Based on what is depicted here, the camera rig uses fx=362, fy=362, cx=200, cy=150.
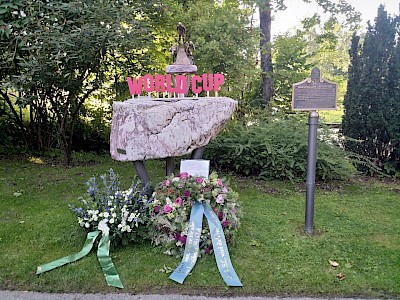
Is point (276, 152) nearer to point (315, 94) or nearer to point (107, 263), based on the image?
point (315, 94)

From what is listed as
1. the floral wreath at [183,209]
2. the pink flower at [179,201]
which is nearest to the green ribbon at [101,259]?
the floral wreath at [183,209]

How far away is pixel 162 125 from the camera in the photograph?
3.81 meters

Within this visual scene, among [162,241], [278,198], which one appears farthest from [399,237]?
[162,241]

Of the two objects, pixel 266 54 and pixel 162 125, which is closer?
pixel 162 125

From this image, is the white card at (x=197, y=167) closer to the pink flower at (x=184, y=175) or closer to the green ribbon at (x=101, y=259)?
the pink flower at (x=184, y=175)

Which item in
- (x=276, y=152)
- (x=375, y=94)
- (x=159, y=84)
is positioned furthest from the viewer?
(x=375, y=94)

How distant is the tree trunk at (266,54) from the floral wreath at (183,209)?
14.7 feet

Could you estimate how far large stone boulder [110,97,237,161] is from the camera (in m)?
3.73

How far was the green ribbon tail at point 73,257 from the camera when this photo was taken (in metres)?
2.86

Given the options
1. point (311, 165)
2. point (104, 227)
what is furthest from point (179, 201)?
point (311, 165)

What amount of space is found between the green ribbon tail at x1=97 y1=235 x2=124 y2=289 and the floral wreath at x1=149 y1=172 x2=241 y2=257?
1.33 ft

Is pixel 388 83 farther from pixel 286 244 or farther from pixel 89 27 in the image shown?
pixel 89 27

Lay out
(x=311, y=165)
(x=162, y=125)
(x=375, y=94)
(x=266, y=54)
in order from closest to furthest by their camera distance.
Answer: (x=311, y=165), (x=162, y=125), (x=375, y=94), (x=266, y=54)

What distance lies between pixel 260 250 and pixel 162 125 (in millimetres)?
1598
